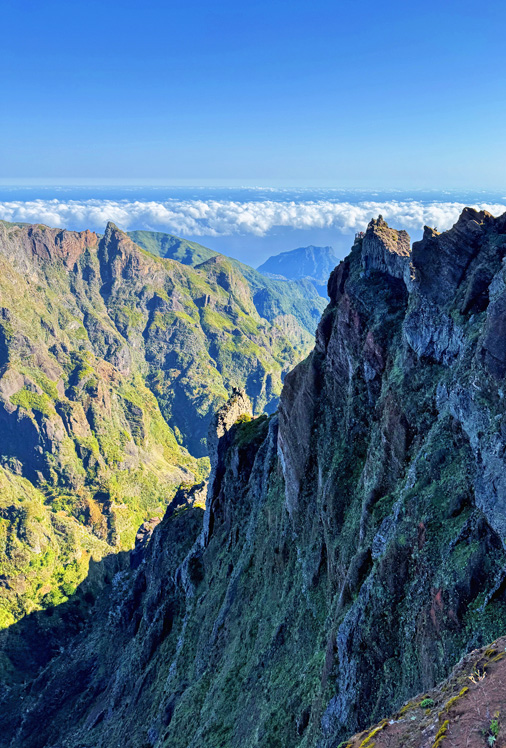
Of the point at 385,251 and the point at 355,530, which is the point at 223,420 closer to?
the point at 385,251

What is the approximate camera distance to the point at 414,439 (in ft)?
108

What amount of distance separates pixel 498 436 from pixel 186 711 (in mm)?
57769

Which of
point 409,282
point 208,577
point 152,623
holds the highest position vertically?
point 409,282

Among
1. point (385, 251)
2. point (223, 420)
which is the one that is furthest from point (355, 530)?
point (223, 420)

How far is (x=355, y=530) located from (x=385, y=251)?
100 feet

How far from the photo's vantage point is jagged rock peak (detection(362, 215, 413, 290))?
163 feet

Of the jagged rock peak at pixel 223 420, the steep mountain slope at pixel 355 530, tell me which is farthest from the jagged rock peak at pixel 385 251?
the jagged rock peak at pixel 223 420

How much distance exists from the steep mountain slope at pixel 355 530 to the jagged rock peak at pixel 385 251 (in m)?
0.28

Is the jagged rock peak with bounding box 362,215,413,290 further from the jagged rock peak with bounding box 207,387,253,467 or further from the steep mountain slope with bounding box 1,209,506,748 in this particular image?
the jagged rock peak with bounding box 207,387,253,467

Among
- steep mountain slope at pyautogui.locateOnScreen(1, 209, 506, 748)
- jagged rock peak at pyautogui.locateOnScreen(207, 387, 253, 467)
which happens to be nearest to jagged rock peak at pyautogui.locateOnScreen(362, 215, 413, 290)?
steep mountain slope at pyautogui.locateOnScreen(1, 209, 506, 748)

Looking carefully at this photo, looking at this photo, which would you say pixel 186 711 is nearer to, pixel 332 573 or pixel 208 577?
pixel 208 577

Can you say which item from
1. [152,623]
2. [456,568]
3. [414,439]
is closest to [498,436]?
[456,568]

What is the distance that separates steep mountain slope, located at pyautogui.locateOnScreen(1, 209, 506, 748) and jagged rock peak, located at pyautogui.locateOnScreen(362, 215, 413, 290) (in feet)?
0.91

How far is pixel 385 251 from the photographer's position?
50719 millimetres
